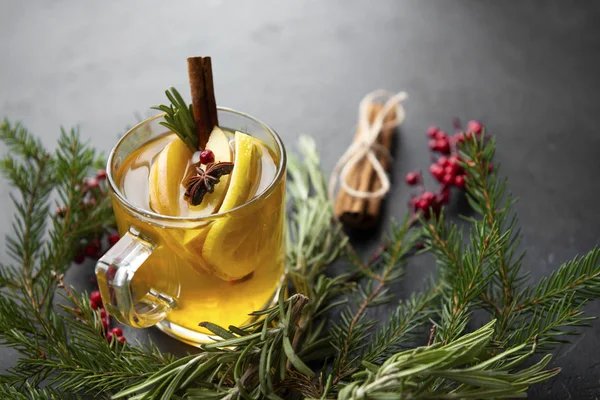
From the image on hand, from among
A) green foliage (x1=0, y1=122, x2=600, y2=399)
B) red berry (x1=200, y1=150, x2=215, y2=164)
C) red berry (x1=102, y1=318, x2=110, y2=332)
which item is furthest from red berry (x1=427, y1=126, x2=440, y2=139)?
red berry (x1=102, y1=318, x2=110, y2=332)

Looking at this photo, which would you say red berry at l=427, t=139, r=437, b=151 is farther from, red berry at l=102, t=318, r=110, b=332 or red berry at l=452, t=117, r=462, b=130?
red berry at l=102, t=318, r=110, b=332

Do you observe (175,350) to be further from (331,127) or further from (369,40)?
(369,40)

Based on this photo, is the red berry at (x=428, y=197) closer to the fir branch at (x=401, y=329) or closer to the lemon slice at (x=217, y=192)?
the fir branch at (x=401, y=329)

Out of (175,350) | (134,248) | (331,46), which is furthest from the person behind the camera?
(331,46)

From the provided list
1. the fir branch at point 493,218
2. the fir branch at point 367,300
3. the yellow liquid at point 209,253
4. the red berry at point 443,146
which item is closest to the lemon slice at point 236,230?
the yellow liquid at point 209,253

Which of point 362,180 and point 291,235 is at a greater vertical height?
point 362,180

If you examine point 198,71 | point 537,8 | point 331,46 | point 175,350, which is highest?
point 537,8

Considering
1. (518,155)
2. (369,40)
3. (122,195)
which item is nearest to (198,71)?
(122,195)
